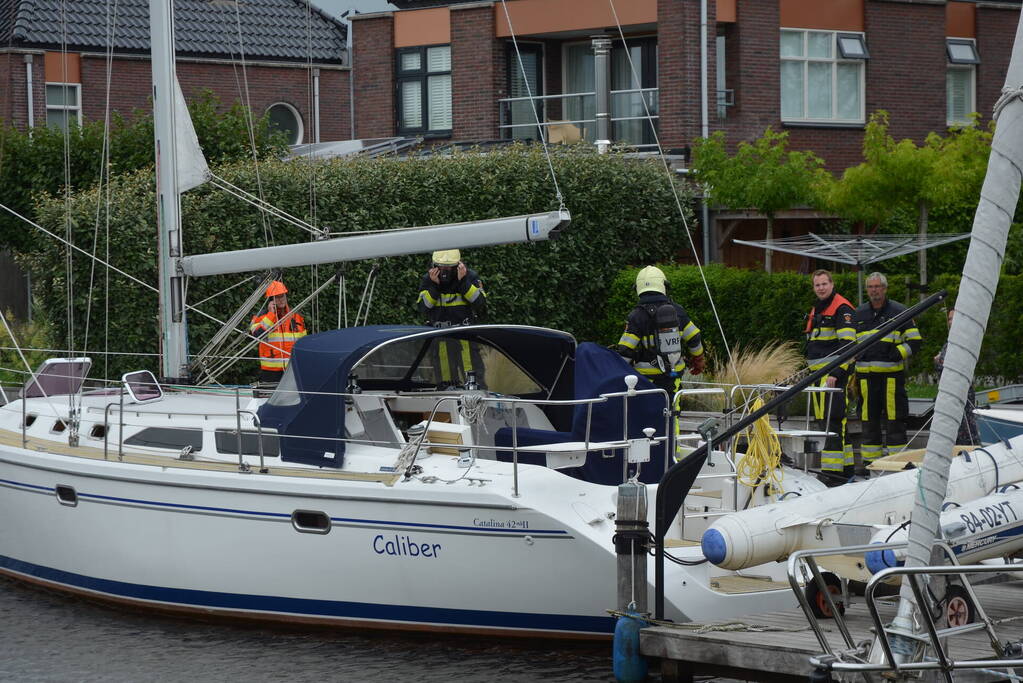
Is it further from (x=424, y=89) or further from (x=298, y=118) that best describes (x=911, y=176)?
(x=298, y=118)

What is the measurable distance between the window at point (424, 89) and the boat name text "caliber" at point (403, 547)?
1928 cm

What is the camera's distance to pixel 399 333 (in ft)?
35.2

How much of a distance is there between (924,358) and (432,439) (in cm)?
1046

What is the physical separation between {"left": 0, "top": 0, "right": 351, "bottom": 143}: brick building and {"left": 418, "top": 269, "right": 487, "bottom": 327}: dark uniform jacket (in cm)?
1485

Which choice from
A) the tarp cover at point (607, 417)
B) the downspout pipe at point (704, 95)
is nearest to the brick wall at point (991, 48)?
the downspout pipe at point (704, 95)

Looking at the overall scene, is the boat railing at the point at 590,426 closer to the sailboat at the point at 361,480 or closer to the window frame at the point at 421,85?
the sailboat at the point at 361,480

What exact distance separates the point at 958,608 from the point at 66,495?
662 cm

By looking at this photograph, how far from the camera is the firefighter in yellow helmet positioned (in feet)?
48.0

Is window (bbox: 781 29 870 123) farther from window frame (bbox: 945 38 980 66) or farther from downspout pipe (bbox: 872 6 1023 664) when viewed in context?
downspout pipe (bbox: 872 6 1023 664)

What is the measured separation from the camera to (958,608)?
7.98 metres

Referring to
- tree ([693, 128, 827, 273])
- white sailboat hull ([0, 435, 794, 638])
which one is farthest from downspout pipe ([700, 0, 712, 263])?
white sailboat hull ([0, 435, 794, 638])

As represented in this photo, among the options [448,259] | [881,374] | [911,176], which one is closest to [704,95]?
[911,176]

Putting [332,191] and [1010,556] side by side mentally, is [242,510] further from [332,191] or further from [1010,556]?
[332,191]

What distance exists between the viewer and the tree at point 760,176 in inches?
840
